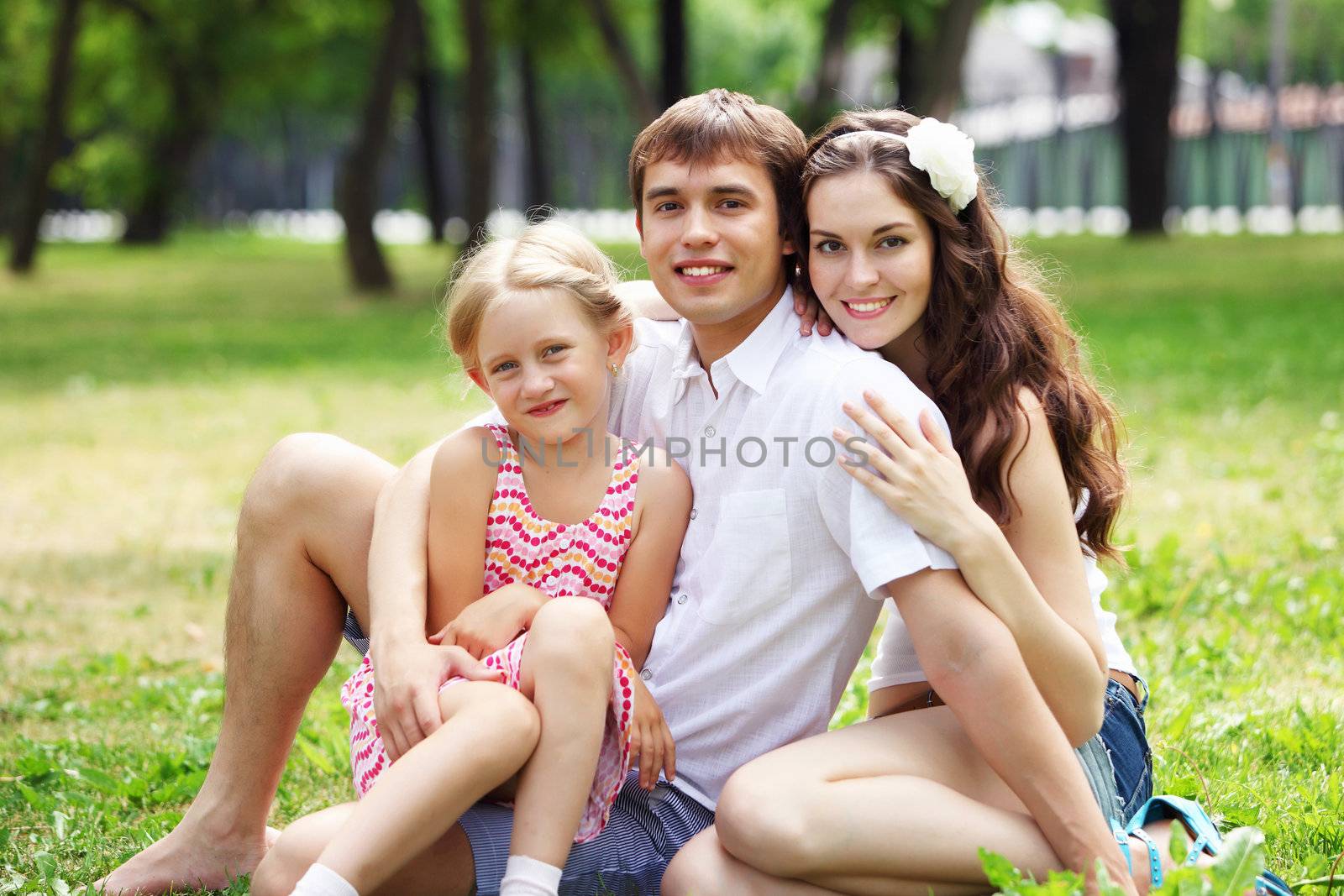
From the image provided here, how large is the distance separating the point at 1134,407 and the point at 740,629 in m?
5.92

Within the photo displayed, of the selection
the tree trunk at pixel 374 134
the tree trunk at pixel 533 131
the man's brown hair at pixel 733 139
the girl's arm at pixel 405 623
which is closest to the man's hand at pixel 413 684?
the girl's arm at pixel 405 623

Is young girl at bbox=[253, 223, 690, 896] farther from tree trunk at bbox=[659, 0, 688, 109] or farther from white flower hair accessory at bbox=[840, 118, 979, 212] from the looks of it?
tree trunk at bbox=[659, 0, 688, 109]

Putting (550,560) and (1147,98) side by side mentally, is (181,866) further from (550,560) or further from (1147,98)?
(1147,98)

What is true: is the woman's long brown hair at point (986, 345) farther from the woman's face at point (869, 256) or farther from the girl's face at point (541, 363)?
the girl's face at point (541, 363)

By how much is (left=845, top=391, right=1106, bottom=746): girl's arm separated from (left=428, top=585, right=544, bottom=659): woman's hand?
637 millimetres

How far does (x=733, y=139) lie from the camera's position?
111 inches

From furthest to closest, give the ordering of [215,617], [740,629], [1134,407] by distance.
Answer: [1134,407] → [215,617] → [740,629]

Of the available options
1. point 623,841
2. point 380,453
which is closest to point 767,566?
point 623,841

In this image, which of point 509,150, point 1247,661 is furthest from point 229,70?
point 1247,661

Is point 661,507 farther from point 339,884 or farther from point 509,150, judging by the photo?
point 509,150

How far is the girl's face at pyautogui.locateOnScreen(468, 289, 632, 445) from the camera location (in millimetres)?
2838

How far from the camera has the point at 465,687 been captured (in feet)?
8.43

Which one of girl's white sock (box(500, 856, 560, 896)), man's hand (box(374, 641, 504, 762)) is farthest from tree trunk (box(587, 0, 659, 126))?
girl's white sock (box(500, 856, 560, 896))

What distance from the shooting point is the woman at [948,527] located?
2.49m
